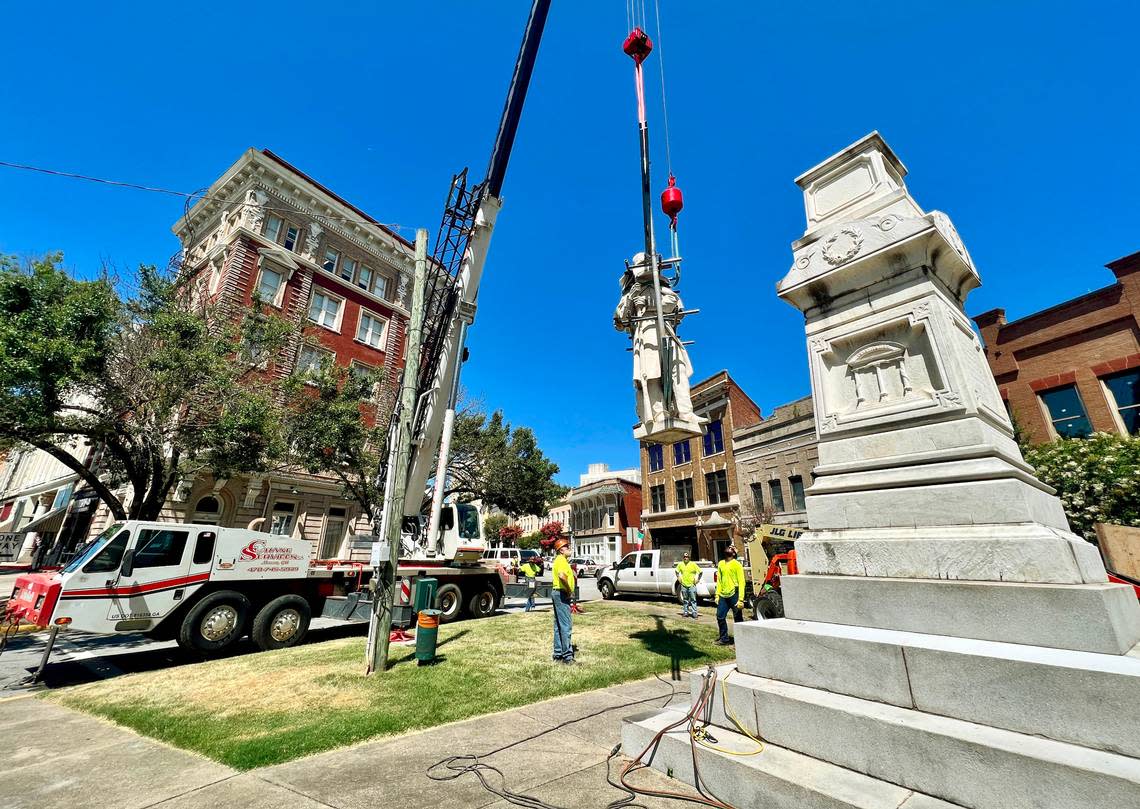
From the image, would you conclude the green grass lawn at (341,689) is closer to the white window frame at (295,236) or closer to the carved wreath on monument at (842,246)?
the carved wreath on monument at (842,246)

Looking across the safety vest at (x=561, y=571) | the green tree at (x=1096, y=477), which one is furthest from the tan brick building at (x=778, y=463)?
the safety vest at (x=561, y=571)

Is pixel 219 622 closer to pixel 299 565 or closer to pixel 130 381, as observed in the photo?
pixel 299 565

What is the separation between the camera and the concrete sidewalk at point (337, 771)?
330 centimetres

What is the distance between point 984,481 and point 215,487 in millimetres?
24483

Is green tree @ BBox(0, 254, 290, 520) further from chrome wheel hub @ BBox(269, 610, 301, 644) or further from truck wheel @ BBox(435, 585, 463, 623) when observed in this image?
truck wheel @ BBox(435, 585, 463, 623)

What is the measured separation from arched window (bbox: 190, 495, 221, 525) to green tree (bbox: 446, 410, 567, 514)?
9891mm

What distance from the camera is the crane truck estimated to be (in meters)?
8.10

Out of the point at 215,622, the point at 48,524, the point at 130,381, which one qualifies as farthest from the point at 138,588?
the point at 48,524

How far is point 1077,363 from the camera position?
57.0 ft

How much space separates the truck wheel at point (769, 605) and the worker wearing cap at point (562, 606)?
544 centimetres

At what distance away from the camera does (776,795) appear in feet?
8.93

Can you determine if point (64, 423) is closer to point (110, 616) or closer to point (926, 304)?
point (110, 616)

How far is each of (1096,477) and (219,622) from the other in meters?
22.1

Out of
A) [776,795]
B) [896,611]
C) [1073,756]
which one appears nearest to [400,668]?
[776,795]
